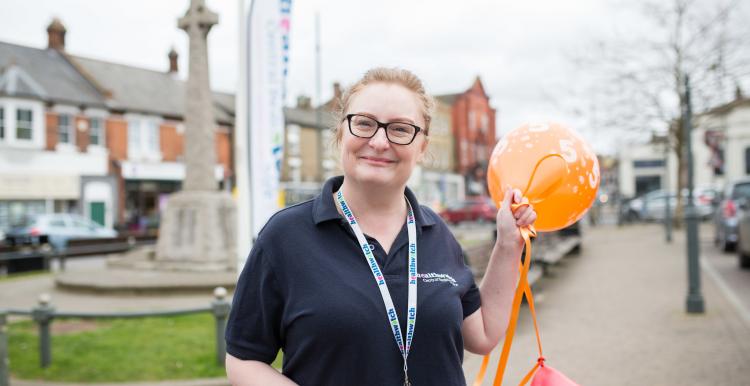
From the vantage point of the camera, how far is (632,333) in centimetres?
684

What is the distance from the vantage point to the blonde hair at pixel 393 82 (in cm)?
193

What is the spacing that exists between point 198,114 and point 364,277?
1221cm

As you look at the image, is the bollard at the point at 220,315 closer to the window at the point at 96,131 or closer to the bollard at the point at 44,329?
the bollard at the point at 44,329

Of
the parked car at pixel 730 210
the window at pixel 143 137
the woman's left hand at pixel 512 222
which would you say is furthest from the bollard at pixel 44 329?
the window at pixel 143 137

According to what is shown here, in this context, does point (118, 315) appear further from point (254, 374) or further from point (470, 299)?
point (470, 299)

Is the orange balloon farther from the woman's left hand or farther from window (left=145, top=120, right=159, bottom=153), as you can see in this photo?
window (left=145, top=120, right=159, bottom=153)

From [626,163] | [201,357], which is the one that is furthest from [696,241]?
[626,163]

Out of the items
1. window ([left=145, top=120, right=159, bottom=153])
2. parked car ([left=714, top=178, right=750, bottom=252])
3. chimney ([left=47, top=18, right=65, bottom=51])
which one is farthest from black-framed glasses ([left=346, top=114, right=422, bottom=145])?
chimney ([left=47, top=18, right=65, bottom=51])

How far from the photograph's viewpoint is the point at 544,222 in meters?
Answer: 2.38

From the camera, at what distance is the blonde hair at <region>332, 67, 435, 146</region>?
6.35 ft

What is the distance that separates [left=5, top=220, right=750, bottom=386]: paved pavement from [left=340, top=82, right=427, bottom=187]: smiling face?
10.8 ft

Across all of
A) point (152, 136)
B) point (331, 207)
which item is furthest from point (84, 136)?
point (331, 207)

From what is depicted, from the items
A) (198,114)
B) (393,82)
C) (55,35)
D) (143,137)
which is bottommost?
(393,82)

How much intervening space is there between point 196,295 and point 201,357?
470 centimetres
